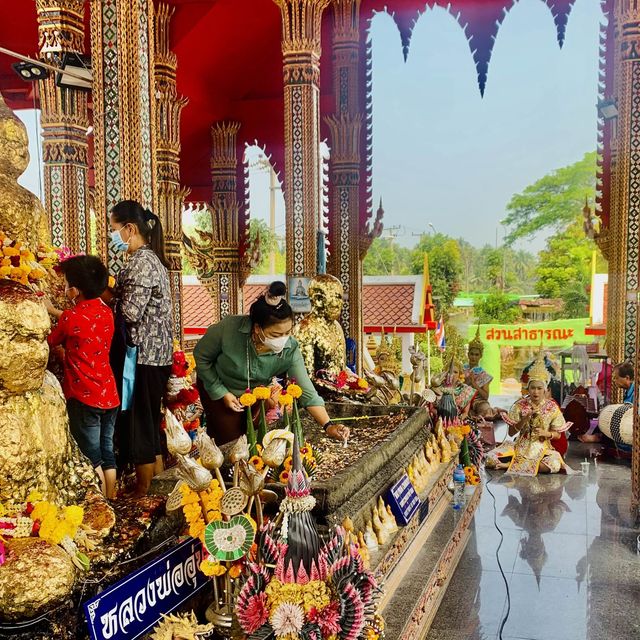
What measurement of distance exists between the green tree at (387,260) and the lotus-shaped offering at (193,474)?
107 feet

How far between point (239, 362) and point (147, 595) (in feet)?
5.34

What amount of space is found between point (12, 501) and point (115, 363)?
1499 mm

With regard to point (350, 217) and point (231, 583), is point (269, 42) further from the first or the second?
point (231, 583)

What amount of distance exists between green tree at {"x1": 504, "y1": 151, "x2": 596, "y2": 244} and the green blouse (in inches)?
1117

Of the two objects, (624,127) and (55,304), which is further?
(624,127)

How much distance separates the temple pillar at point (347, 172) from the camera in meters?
9.70

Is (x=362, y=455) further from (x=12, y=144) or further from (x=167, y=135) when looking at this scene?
(x=167, y=135)

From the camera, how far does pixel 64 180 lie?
6922 millimetres

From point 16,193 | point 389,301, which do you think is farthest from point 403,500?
point 389,301

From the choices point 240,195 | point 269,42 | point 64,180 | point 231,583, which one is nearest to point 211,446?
point 231,583

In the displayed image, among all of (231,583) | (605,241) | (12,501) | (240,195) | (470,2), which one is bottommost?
(231,583)

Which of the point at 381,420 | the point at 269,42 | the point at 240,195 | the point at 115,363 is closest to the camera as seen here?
the point at 115,363

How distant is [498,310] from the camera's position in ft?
86.2

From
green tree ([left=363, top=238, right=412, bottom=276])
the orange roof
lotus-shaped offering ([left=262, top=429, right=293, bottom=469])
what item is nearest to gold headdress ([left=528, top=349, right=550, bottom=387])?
lotus-shaped offering ([left=262, top=429, right=293, bottom=469])
